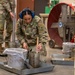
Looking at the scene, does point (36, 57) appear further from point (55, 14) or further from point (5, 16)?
point (55, 14)

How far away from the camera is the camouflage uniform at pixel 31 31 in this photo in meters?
2.93

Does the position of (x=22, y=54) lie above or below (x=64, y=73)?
above

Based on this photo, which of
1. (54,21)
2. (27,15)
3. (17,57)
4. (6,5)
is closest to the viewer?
(17,57)

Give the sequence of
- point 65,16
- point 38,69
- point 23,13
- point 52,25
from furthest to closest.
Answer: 1. point 52,25
2. point 65,16
3. point 23,13
4. point 38,69

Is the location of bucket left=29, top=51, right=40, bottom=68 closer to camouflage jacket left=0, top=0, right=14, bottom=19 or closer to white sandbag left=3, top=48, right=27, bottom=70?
white sandbag left=3, top=48, right=27, bottom=70

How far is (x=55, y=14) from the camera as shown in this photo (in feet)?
14.3

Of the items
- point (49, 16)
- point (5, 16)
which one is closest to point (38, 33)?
point (5, 16)

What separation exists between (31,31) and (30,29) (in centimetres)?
3

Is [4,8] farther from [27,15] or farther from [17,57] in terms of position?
[17,57]

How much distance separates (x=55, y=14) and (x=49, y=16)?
122mm

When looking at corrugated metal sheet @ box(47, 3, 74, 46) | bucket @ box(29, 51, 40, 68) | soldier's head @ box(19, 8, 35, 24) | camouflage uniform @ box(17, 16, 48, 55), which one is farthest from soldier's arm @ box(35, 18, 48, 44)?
corrugated metal sheet @ box(47, 3, 74, 46)

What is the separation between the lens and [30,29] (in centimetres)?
301

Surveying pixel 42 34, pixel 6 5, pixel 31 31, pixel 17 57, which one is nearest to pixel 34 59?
pixel 17 57

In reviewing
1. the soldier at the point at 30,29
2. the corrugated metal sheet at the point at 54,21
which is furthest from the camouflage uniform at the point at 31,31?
the corrugated metal sheet at the point at 54,21
